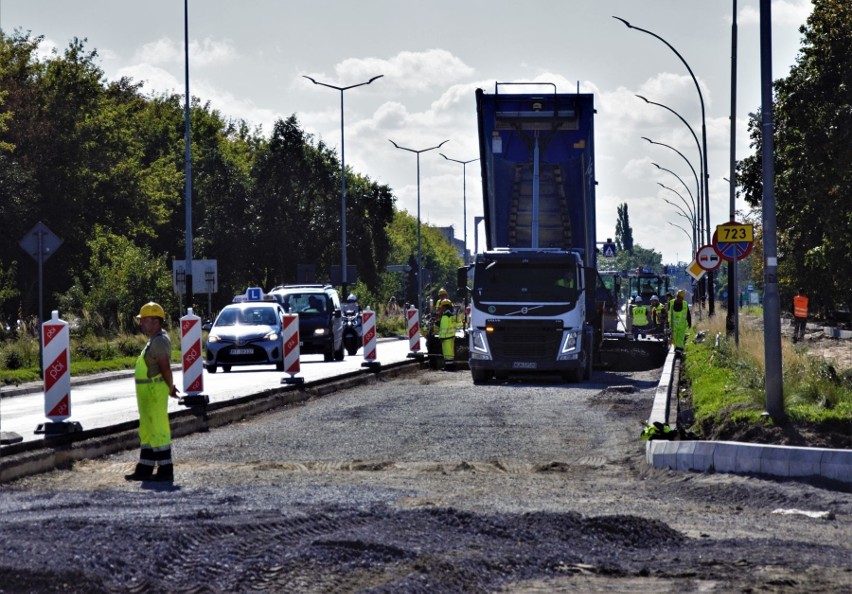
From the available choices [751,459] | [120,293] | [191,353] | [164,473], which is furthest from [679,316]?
[164,473]

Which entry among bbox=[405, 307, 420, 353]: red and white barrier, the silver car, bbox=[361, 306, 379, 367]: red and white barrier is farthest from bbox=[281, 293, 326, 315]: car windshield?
bbox=[361, 306, 379, 367]: red and white barrier

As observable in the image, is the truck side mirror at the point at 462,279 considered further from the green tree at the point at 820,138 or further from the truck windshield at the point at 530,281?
the green tree at the point at 820,138

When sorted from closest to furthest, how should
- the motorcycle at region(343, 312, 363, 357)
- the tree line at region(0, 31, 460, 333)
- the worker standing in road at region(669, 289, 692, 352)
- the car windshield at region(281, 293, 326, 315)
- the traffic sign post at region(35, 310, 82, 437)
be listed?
the traffic sign post at region(35, 310, 82, 437) < the worker standing in road at region(669, 289, 692, 352) < the car windshield at region(281, 293, 326, 315) < the motorcycle at region(343, 312, 363, 357) < the tree line at region(0, 31, 460, 333)

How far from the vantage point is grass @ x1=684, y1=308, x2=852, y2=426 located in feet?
49.2

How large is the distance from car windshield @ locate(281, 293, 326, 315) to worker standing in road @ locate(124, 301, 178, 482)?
991 inches

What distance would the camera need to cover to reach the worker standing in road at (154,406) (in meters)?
12.7

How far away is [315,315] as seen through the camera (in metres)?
38.3

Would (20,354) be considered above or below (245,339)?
below

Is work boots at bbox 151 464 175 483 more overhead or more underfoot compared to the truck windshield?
more underfoot

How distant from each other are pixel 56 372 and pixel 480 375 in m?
13.3

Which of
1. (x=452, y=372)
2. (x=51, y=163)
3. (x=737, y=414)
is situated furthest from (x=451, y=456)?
(x=51, y=163)

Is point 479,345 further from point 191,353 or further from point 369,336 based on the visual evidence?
point 191,353

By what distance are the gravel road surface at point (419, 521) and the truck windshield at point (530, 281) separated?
401 inches

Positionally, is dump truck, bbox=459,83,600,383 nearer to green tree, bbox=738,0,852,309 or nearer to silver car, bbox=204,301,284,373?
silver car, bbox=204,301,284,373
